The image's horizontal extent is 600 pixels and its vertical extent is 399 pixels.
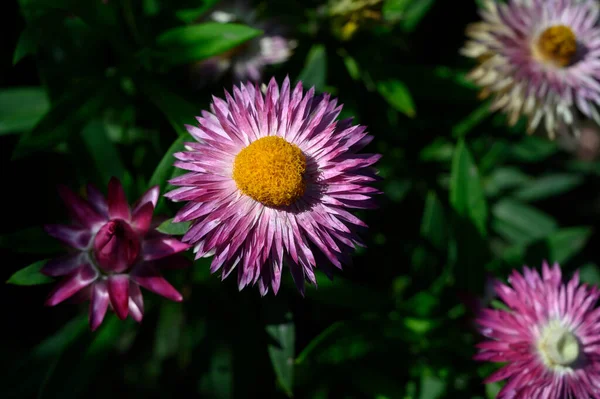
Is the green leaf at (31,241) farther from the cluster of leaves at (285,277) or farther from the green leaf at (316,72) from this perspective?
the green leaf at (316,72)

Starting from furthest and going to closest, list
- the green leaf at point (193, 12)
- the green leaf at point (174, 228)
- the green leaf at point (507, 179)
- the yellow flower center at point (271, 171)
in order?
the green leaf at point (507, 179)
the green leaf at point (193, 12)
the green leaf at point (174, 228)
the yellow flower center at point (271, 171)

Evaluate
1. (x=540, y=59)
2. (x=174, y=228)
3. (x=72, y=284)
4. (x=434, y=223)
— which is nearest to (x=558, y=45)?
(x=540, y=59)

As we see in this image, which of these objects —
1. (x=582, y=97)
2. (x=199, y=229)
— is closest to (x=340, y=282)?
(x=199, y=229)

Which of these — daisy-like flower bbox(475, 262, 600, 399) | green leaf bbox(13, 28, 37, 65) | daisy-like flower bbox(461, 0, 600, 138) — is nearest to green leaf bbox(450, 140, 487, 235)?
daisy-like flower bbox(461, 0, 600, 138)

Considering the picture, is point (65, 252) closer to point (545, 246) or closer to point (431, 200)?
point (431, 200)

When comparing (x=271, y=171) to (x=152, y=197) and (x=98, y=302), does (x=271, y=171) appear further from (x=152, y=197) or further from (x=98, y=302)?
(x=98, y=302)

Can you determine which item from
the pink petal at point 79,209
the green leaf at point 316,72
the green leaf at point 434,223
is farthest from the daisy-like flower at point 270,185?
the green leaf at point 434,223

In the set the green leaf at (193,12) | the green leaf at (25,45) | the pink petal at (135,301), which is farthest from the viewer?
the green leaf at (193,12)

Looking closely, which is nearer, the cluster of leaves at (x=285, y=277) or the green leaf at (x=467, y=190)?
the cluster of leaves at (x=285, y=277)

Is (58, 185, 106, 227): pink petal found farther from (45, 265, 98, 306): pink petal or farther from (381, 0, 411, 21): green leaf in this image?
(381, 0, 411, 21): green leaf
